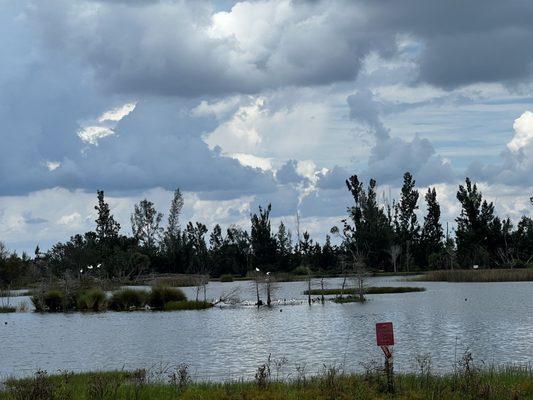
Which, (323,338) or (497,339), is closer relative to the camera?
(497,339)

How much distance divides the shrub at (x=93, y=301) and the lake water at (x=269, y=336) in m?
3.08

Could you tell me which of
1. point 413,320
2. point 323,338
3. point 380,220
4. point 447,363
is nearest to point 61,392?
point 447,363

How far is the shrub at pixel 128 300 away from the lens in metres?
62.7

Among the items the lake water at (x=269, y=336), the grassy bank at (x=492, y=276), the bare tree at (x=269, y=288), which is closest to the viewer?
the lake water at (x=269, y=336)

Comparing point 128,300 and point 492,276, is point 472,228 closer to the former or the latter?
point 492,276

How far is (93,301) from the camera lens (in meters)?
62.8

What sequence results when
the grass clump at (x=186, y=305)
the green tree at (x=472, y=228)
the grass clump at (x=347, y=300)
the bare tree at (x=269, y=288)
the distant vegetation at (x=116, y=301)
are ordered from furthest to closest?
the green tree at (x=472, y=228), the grass clump at (x=347, y=300), the distant vegetation at (x=116, y=301), the bare tree at (x=269, y=288), the grass clump at (x=186, y=305)

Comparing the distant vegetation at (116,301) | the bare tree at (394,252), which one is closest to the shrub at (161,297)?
the distant vegetation at (116,301)

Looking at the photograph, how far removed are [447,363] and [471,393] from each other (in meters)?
10.6

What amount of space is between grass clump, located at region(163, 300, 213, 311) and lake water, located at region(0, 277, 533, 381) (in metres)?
1.62

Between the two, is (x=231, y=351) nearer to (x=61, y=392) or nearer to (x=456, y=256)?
(x=61, y=392)

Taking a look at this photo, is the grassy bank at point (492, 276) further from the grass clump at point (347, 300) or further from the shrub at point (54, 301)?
the shrub at point (54, 301)

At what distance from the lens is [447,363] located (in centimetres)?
2689

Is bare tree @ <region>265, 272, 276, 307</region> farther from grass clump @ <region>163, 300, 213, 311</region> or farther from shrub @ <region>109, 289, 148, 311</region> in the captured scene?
shrub @ <region>109, 289, 148, 311</region>
